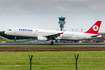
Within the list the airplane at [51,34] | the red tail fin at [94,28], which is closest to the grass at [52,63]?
the airplane at [51,34]

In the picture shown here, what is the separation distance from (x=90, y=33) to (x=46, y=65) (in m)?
33.9

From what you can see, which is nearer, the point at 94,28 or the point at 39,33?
the point at 39,33

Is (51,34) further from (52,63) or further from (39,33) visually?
(52,63)

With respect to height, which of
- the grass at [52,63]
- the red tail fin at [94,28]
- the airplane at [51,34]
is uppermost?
the red tail fin at [94,28]

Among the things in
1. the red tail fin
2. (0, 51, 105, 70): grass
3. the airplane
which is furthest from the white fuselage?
(0, 51, 105, 70): grass

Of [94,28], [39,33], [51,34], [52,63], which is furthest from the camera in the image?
[94,28]

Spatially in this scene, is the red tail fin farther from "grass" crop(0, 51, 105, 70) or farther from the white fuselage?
"grass" crop(0, 51, 105, 70)

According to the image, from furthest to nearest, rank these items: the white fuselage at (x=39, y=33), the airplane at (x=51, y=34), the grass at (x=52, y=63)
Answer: the white fuselage at (x=39, y=33)
the airplane at (x=51, y=34)
the grass at (x=52, y=63)

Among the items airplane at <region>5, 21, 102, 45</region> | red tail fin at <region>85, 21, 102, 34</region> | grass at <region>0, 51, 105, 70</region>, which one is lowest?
grass at <region>0, 51, 105, 70</region>

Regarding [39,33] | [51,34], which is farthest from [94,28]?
[39,33]

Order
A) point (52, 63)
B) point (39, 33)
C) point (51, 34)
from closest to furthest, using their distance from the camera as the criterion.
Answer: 1. point (52, 63)
2. point (39, 33)
3. point (51, 34)

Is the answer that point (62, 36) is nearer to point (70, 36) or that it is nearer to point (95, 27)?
point (70, 36)

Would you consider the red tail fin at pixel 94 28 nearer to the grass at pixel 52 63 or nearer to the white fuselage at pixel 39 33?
the white fuselage at pixel 39 33

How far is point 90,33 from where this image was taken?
4488 cm
